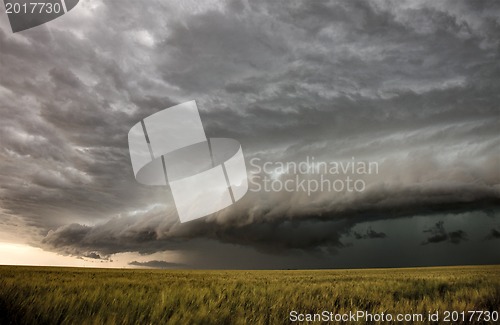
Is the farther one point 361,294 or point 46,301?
point 361,294

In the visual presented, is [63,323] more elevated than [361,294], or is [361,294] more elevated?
[361,294]

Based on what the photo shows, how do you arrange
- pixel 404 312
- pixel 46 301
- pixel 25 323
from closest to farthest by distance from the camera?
pixel 25 323 → pixel 46 301 → pixel 404 312

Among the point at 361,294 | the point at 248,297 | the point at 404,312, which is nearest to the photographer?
the point at 404,312

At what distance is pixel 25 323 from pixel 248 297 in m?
3.26

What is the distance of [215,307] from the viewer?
4953mm

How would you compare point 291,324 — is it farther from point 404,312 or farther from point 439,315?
point 439,315

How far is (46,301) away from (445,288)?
8.32 m

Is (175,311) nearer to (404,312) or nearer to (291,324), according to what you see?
(291,324)

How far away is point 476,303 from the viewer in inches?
253

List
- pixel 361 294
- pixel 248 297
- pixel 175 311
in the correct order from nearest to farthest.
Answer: pixel 175 311, pixel 248 297, pixel 361 294

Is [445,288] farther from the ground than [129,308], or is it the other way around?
[445,288]

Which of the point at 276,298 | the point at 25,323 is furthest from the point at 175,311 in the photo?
the point at 276,298

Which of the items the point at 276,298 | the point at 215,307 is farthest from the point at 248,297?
the point at 215,307

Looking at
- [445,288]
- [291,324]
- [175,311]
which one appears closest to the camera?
[175,311]
